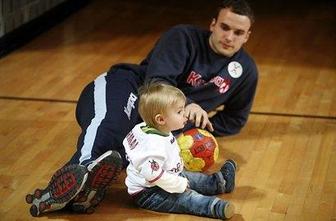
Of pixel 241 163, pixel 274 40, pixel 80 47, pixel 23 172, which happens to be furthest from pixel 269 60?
pixel 23 172

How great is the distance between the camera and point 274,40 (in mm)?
4457

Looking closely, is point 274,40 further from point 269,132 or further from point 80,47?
point 269,132

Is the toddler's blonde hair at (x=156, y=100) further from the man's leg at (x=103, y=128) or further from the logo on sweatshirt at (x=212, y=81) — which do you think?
the logo on sweatshirt at (x=212, y=81)

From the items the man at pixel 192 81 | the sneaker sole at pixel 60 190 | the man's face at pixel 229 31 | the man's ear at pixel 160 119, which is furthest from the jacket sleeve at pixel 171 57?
the sneaker sole at pixel 60 190

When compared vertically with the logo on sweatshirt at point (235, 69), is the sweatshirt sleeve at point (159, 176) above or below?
below

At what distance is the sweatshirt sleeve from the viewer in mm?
2180

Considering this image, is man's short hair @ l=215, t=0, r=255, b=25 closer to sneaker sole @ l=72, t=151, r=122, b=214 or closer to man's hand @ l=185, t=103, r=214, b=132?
man's hand @ l=185, t=103, r=214, b=132

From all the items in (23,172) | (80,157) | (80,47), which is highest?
(80,157)

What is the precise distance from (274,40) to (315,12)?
0.85 metres

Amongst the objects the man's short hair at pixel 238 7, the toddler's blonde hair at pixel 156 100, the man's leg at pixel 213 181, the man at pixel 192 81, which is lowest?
the man's leg at pixel 213 181

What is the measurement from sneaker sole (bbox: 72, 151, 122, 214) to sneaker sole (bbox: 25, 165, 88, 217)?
46mm

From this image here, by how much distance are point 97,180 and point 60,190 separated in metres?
0.12

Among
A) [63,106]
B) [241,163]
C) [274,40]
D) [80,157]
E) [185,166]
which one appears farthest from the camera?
[274,40]

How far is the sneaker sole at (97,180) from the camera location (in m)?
2.17
